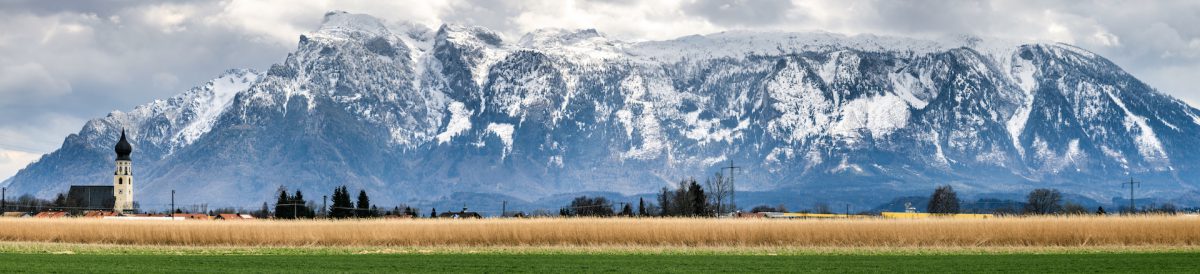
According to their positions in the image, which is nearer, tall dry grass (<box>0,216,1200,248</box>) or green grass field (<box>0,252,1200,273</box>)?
green grass field (<box>0,252,1200,273</box>)

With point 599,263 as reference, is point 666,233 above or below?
above

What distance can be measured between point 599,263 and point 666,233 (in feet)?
84.2

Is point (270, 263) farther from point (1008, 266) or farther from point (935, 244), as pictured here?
point (935, 244)

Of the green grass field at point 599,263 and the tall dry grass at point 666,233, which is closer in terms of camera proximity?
the green grass field at point 599,263

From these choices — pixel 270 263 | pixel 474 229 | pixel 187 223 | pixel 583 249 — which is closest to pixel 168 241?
pixel 187 223

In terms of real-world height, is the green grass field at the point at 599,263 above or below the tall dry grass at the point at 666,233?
below

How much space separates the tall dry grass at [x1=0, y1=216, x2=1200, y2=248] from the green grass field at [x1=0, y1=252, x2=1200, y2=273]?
41.1 feet

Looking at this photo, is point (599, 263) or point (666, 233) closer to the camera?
point (599, 263)

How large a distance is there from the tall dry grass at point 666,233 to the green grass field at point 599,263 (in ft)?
41.1

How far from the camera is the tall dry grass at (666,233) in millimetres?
84688

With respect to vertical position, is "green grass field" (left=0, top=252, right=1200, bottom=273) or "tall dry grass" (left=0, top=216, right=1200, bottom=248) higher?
"tall dry grass" (left=0, top=216, right=1200, bottom=248)

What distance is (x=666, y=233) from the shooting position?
89.7 metres

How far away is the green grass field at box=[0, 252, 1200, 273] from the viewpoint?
192ft

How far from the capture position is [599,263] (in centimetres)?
6431
